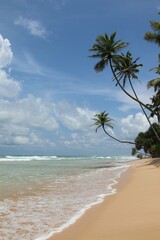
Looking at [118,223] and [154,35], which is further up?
[154,35]

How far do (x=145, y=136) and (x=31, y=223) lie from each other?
4772 cm

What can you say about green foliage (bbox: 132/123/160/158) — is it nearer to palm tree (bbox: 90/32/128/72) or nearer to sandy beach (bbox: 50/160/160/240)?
palm tree (bbox: 90/32/128/72)

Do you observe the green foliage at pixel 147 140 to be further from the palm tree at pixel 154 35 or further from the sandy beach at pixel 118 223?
the sandy beach at pixel 118 223

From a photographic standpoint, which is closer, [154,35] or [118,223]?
[118,223]

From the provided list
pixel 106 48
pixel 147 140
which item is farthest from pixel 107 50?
pixel 147 140

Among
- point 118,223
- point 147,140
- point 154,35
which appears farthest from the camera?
point 147,140

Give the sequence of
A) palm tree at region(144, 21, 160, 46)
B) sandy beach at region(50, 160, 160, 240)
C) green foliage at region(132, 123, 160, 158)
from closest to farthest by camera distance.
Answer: sandy beach at region(50, 160, 160, 240)
palm tree at region(144, 21, 160, 46)
green foliage at region(132, 123, 160, 158)

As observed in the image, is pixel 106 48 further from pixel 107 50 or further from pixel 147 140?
pixel 147 140

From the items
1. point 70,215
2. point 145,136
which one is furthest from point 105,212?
point 145,136

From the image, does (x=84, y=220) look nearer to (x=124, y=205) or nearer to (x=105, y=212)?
(x=105, y=212)

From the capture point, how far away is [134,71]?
3703cm

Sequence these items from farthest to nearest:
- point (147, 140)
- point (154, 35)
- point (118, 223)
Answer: point (147, 140)
point (154, 35)
point (118, 223)

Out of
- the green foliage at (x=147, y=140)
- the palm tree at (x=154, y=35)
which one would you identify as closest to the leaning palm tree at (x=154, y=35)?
the palm tree at (x=154, y=35)

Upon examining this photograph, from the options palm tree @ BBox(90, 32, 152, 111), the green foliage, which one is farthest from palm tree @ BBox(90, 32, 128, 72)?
the green foliage
